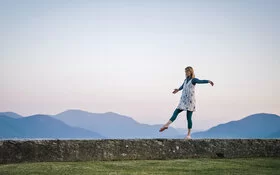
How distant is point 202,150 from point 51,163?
15.0 ft

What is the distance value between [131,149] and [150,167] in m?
1.78

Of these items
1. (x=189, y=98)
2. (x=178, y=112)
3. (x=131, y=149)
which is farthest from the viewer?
(x=178, y=112)

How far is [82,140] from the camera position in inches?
455

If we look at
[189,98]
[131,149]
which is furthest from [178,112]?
[131,149]

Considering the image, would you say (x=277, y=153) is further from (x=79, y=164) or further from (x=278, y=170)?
(x=79, y=164)

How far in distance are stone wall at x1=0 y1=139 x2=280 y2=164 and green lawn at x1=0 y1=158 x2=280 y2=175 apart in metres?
0.51

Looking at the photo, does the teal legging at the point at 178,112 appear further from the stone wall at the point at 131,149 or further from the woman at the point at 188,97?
the stone wall at the point at 131,149

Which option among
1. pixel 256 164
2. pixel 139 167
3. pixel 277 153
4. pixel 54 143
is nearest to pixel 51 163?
pixel 54 143

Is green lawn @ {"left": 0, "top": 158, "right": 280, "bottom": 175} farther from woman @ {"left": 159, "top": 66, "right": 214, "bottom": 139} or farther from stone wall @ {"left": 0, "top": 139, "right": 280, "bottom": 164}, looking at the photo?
woman @ {"left": 159, "top": 66, "right": 214, "bottom": 139}

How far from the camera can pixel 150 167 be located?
33.5 ft

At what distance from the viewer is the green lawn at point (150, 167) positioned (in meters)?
9.40

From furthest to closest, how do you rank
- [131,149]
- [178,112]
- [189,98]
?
[178,112] < [189,98] < [131,149]

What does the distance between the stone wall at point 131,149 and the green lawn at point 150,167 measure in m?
0.51

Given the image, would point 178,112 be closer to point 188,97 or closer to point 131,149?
point 188,97
